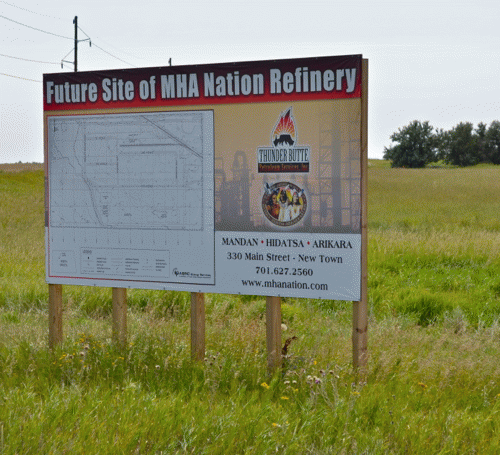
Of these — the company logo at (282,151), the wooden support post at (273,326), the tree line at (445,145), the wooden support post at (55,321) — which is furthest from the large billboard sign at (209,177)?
the tree line at (445,145)

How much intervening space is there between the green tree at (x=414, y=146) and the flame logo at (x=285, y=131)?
81243 millimetres

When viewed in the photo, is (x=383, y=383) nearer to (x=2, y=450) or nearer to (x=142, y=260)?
(x=142, y=260)

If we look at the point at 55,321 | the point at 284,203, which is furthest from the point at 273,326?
the point at 55,321

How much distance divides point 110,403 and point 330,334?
3.14m

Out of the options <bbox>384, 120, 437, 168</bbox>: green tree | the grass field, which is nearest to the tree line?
<bbox>384, 120, 437, 168</bbox>: green tree

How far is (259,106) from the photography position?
5473mm

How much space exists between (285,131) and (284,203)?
0.64m

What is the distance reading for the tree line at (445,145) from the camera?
276ft

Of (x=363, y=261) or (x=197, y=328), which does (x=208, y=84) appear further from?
(x=197, y=328)

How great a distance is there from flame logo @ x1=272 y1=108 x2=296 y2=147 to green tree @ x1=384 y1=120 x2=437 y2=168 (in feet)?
267

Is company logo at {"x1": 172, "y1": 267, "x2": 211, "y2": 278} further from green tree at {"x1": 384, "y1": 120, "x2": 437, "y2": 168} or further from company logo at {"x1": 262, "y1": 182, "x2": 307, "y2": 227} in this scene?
green tree at {"x1": 384, "y1": 120, "x2": 437, "y2": 168}

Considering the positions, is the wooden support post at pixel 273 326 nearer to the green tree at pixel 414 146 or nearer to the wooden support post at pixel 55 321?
the wooden support post at pixel 55 321

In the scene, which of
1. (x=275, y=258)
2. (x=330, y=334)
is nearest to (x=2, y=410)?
(x=275, y=258)

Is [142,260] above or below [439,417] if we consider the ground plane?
above
